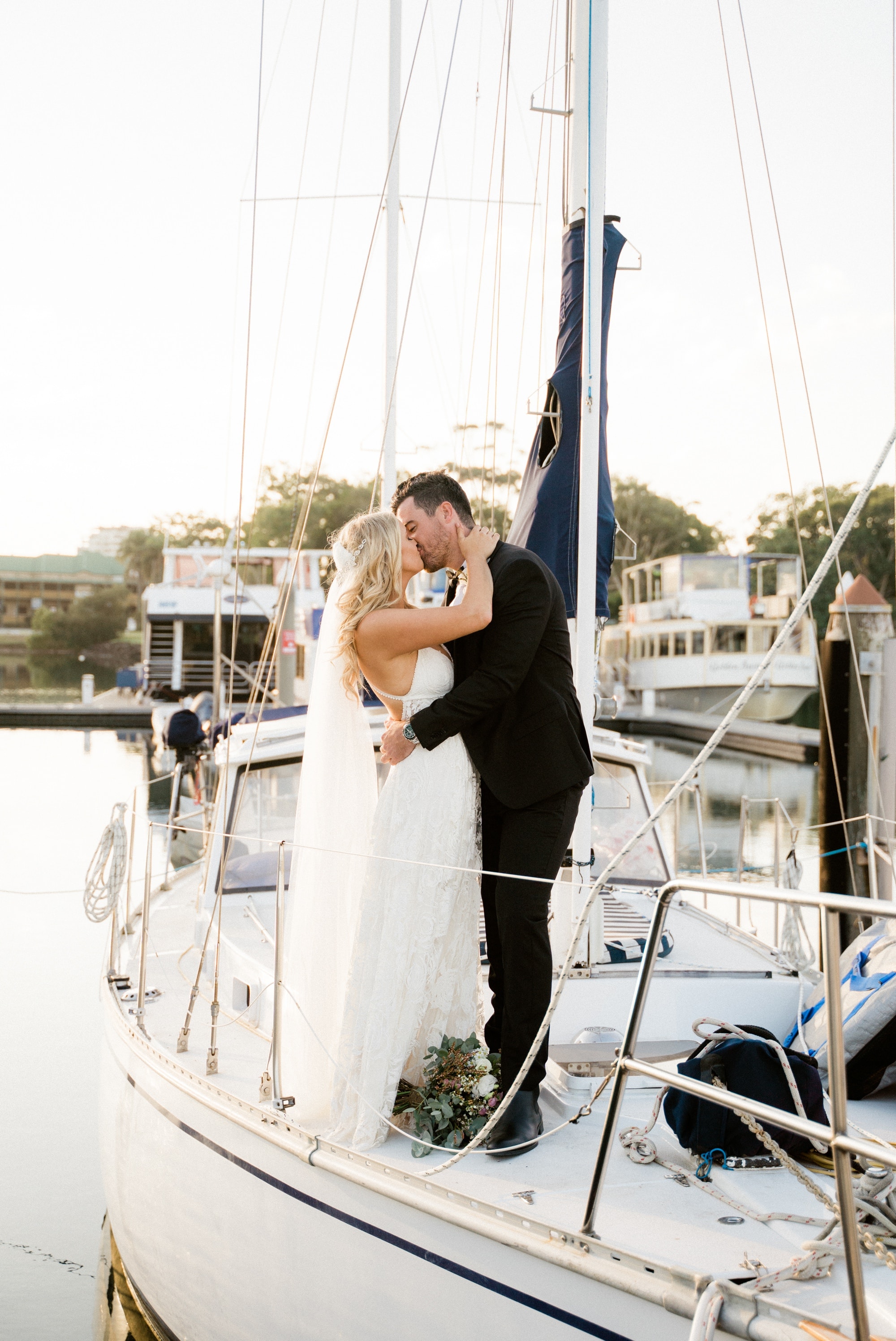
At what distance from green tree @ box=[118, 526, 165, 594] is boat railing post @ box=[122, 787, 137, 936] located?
63.9 meters

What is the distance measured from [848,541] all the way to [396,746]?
42.6 meters

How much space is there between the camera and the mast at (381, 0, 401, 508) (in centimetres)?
827

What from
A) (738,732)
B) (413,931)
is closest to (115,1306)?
(413,931)

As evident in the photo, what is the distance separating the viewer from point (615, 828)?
584cm

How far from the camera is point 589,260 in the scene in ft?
13.1

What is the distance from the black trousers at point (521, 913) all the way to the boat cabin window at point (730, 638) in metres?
33.6

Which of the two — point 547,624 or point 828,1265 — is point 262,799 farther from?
point 828,1265

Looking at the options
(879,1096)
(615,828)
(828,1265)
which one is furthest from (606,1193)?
(615,828)

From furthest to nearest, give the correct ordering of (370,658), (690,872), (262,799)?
(690,872) → (262,799) → (370,658)

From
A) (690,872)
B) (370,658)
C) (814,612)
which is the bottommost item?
(690,872)

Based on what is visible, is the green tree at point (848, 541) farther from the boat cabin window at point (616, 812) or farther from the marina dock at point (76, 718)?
the boat cabin window at point (616, 812)

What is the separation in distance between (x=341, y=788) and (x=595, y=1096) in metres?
1.12

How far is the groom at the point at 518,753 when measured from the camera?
278cm

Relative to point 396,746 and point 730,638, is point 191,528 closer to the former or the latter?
point 730,638
